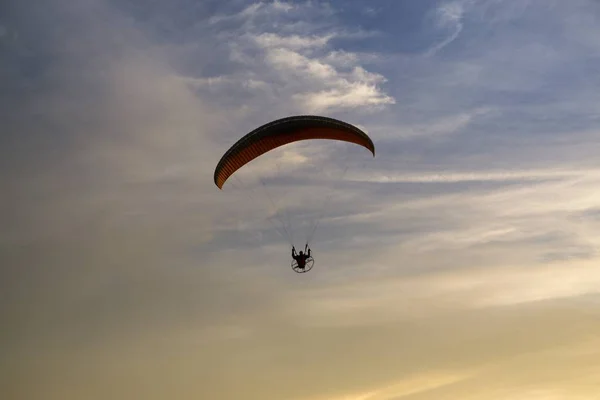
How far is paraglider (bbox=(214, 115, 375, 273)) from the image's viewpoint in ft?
218

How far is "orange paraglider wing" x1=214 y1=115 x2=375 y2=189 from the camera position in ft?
218

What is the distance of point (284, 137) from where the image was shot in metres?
67.6

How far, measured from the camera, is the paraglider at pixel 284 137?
6631 cm

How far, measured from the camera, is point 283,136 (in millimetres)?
67438

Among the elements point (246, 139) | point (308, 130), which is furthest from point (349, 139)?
point (246, 139)

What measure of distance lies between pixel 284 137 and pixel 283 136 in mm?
214

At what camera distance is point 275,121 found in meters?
66.4

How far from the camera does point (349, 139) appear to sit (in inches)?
2731

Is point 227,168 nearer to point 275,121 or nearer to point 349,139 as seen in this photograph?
point 275,121

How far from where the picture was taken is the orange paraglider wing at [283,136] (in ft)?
218

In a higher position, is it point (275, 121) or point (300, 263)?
point (275, 121)

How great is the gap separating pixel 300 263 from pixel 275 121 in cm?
1243

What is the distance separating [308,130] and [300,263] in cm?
1141

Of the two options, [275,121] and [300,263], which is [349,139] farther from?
[300,263]
